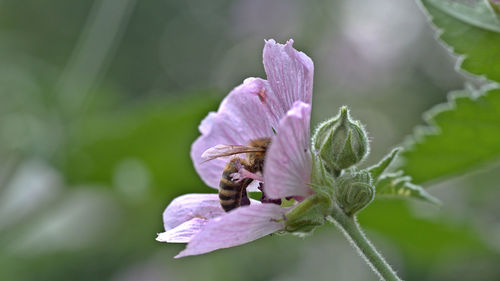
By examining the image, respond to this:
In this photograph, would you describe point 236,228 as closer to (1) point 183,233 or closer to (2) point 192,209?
(1) point 183,233

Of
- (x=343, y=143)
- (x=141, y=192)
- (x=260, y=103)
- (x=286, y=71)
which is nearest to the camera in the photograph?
(x=343, y=143)

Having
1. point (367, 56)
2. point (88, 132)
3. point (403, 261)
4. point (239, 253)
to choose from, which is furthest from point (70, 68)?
point (367, 56)

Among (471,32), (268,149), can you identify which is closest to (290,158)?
(268,149)

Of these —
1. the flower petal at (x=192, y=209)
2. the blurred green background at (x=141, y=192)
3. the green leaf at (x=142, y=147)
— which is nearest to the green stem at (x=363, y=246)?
the flower petal at (x=192, y=209)

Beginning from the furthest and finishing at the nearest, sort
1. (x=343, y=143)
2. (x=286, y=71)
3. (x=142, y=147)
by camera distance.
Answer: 1. (x=142, y=147)
2. (x=286, y=71)
3. (x=343, y=143)

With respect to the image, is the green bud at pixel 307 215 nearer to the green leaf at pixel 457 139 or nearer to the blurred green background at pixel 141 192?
the green leaf at pixel 457 139

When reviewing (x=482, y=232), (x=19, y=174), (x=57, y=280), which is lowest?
(x=482, y=232)

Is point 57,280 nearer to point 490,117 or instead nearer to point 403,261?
point 403,261
